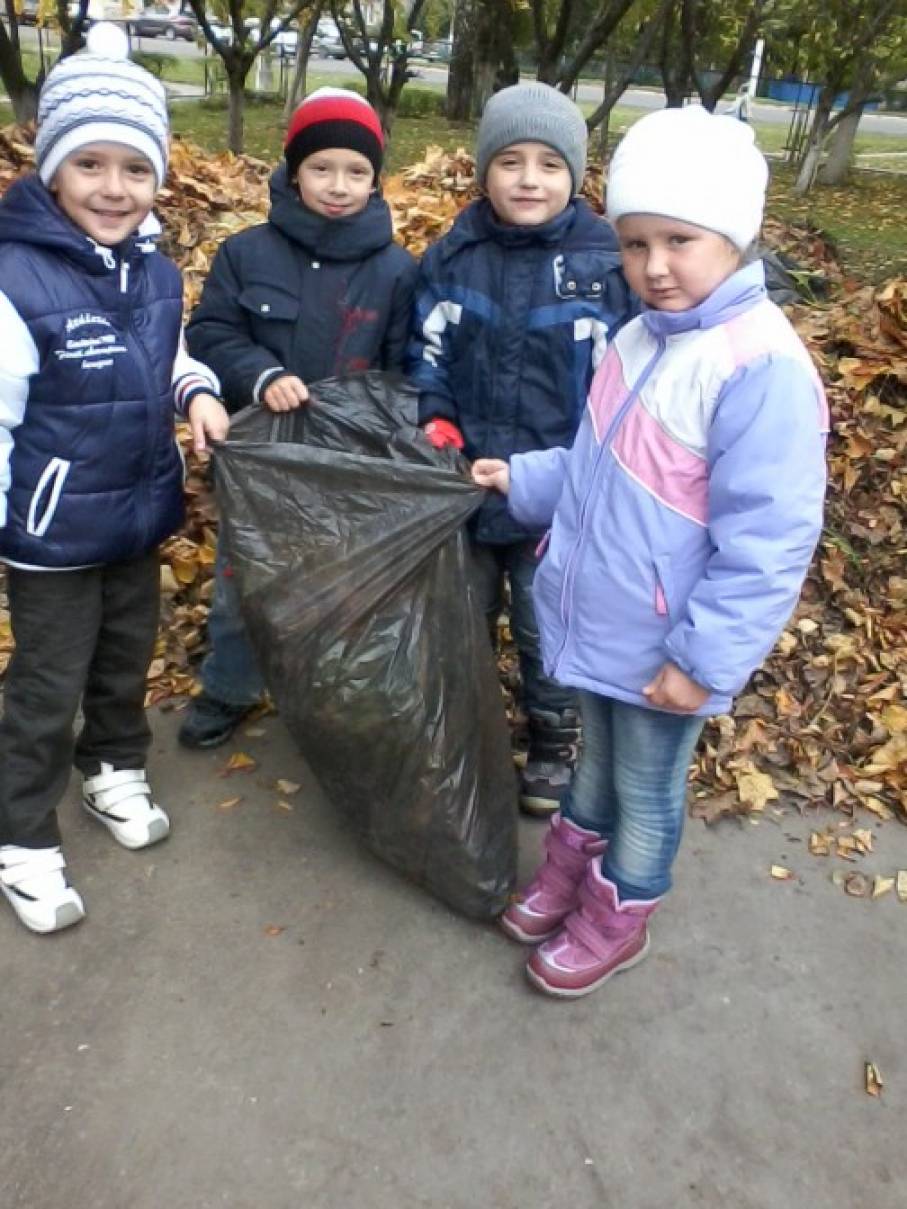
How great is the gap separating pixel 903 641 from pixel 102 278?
8.63 ft

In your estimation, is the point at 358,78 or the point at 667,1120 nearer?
the point at 667,1120

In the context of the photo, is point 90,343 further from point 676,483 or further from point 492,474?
point 676,483

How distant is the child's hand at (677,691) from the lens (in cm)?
183

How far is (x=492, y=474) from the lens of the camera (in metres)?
2.21

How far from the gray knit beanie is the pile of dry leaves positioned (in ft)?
5.35

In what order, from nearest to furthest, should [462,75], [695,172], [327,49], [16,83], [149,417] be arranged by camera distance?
[695,172] → [149,417] → [16,83] → [462,75] → [327,49]

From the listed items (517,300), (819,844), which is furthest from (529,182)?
(819,844)

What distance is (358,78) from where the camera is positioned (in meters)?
28.4

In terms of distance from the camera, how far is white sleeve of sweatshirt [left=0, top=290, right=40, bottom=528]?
6.30 feet

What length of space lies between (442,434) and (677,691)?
0.83 metres

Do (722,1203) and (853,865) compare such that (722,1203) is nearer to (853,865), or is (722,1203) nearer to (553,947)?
(553,947)

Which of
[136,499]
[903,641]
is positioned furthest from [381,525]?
[903,641]

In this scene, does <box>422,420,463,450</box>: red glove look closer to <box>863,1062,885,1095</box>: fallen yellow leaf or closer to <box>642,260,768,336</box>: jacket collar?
<box>642,260,768,336</box>: jacket collar

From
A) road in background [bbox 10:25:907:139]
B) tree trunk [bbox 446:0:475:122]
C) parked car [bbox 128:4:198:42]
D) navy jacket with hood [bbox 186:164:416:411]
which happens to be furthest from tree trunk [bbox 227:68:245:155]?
parked car [bbox 128:4:198:42]
